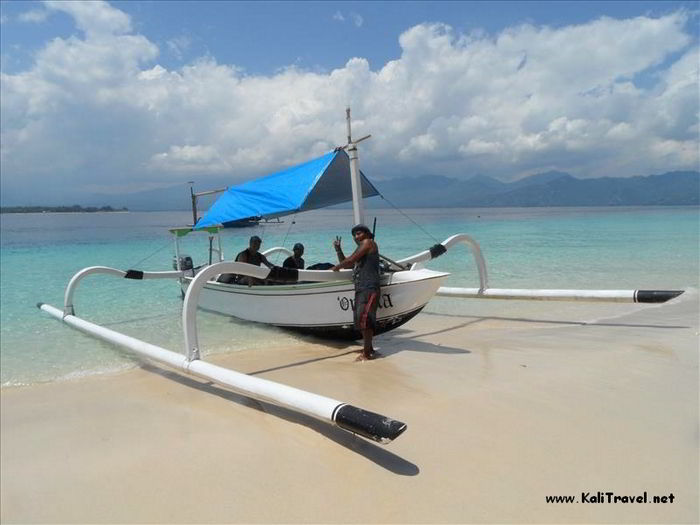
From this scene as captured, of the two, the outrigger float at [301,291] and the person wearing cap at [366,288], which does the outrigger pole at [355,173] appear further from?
the person wearing cap at [366,288]

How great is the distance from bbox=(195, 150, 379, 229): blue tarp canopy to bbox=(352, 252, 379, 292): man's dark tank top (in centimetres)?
161

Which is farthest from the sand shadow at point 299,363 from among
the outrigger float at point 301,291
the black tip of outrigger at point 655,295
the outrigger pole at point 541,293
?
the black tip of outrigger at point 655,295

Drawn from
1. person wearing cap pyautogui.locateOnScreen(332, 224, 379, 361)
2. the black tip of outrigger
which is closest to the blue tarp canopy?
person wearing cap pyautogui.locateOnScreen(332, 224, 379, 361)

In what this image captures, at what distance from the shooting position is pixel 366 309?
5.61 metres

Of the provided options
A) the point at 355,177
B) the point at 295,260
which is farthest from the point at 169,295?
the point at 355,177

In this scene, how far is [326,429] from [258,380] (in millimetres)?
892

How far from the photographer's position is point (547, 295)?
773 centimetres

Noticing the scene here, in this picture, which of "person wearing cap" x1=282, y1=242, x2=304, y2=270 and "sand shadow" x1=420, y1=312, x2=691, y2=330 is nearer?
"sand shadow" x1=420, y1=312, x2=691, y2=330

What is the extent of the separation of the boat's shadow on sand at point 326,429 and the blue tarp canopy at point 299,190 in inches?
113

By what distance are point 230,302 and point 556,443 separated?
624cm

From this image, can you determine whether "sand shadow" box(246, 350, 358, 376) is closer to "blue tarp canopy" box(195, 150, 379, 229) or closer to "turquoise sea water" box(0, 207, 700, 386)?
"turquoise sea water" box(0, 207, 700, 386)

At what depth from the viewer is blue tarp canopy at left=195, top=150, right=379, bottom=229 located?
22.7ft

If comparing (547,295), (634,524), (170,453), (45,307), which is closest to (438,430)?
(634,524)

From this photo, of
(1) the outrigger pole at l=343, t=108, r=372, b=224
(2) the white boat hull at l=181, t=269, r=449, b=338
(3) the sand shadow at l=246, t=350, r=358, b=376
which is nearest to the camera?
(3) the sand shadow at l=246, t=350, r=358, b=376
